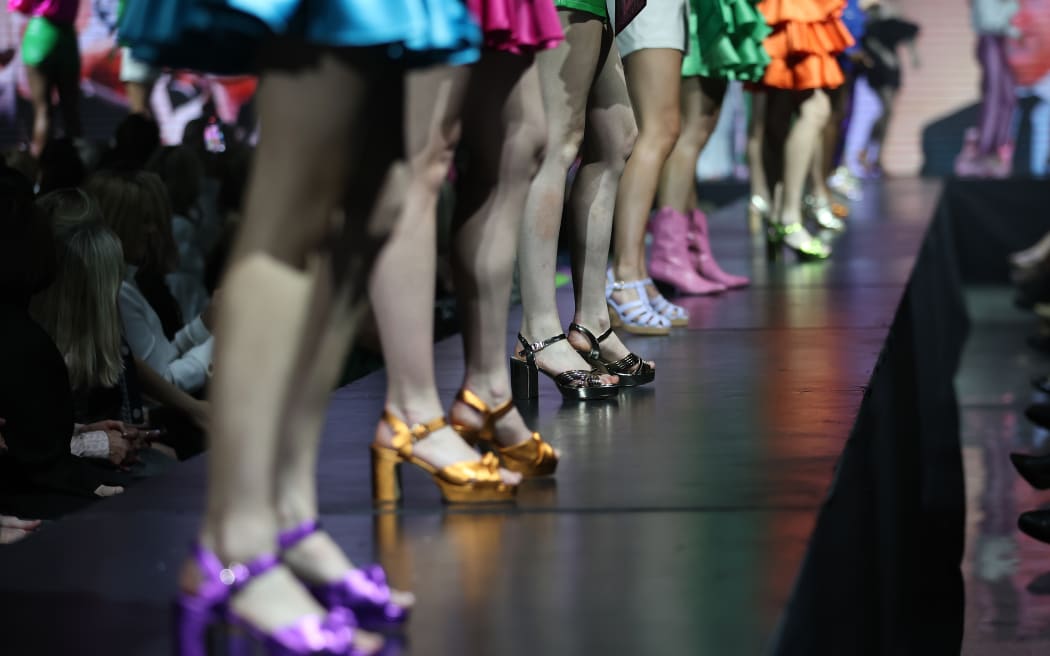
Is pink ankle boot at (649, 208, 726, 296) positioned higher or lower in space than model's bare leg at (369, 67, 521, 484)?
lower

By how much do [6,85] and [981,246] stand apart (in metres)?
6.69

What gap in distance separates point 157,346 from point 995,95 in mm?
9685

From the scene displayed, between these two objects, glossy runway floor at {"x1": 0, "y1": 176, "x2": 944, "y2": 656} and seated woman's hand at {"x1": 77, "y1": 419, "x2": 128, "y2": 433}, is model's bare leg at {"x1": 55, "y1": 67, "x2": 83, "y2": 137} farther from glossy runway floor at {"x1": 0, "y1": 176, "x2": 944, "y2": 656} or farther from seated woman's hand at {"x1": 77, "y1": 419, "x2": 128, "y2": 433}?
glossy runway floor at {"x1": 0, "y1": 176, "x2": 944, "y2": 656}

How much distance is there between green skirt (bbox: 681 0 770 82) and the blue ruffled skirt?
2.63 m

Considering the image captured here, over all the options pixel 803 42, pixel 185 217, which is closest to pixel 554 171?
pixel 185 217

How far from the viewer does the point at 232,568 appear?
1.27 meters

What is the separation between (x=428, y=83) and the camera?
1654 millimetres

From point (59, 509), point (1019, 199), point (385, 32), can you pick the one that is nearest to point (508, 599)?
point (385, 32)

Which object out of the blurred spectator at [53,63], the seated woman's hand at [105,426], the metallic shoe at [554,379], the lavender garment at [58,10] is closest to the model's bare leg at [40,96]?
the blurred spectator at [53,63]

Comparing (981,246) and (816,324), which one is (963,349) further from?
(816,324)

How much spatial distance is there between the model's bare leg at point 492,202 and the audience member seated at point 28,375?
83cm

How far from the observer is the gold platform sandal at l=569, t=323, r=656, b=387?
272 centimetres

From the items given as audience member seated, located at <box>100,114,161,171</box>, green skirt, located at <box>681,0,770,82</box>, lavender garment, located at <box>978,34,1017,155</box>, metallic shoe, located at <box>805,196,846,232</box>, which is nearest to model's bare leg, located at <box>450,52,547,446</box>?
green skirt, located at <box>681,0,770,82</box>

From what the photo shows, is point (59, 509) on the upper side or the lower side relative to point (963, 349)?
upper
